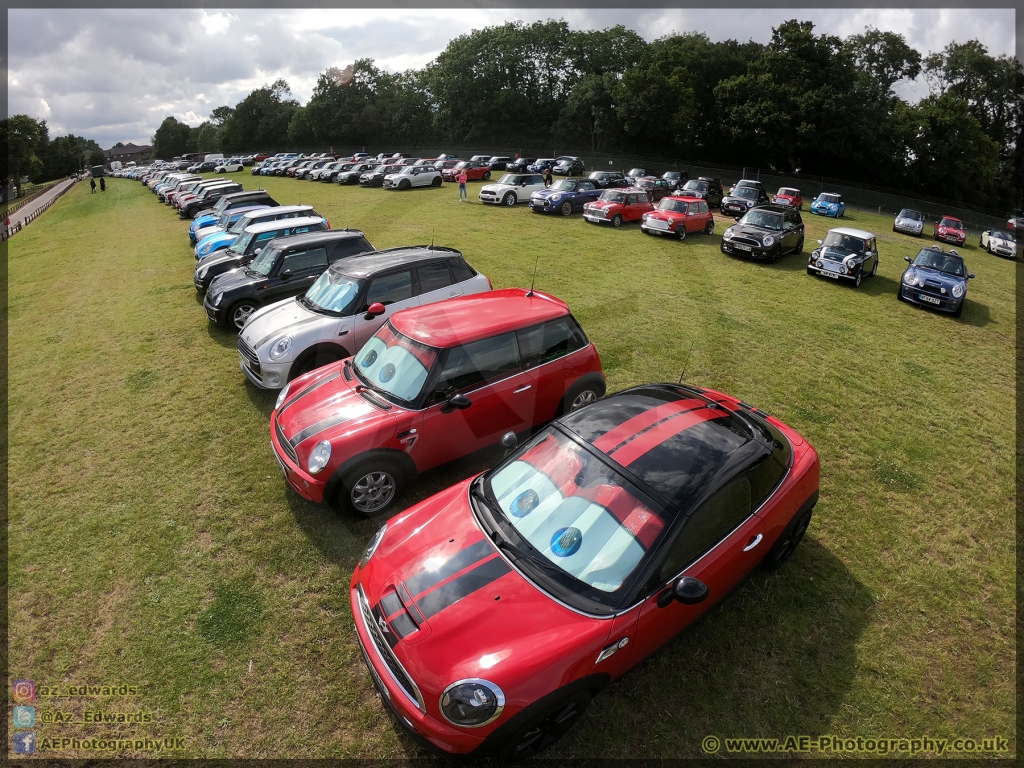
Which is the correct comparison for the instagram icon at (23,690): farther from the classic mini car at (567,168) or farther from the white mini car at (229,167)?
the white mini car at (229,167)

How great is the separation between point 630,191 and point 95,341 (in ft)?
60.9

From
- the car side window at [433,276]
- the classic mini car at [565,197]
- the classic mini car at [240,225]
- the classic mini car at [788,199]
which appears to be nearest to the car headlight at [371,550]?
the car side window at [433,276]

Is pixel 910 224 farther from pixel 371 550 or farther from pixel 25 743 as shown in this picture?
pixel 25 743

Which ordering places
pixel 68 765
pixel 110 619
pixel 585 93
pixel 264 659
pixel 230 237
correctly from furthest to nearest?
pixel 585 93
pixel 230 237
pixel 110 619
pixel 264 659
pixel 68 765

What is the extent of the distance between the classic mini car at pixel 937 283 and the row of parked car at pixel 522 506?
11258 mm

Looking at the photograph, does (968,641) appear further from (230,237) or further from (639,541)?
(230,237)

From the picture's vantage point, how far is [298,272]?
10.1 metres

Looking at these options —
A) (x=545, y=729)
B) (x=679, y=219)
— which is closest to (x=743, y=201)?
(x=679, y=219)

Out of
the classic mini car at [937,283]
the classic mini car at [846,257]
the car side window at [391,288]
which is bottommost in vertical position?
the classic mini car at [937,283]

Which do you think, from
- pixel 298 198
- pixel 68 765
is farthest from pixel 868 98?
pixel 68 765

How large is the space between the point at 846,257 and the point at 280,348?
14.8m

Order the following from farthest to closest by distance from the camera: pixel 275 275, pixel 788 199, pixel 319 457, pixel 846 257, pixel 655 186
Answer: pixel 788 199
pixel 655 186
pixel 846 257
pixel 275 275
pixel 319 457

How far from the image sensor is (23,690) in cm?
404

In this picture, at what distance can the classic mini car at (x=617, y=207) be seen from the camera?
20453 mm
